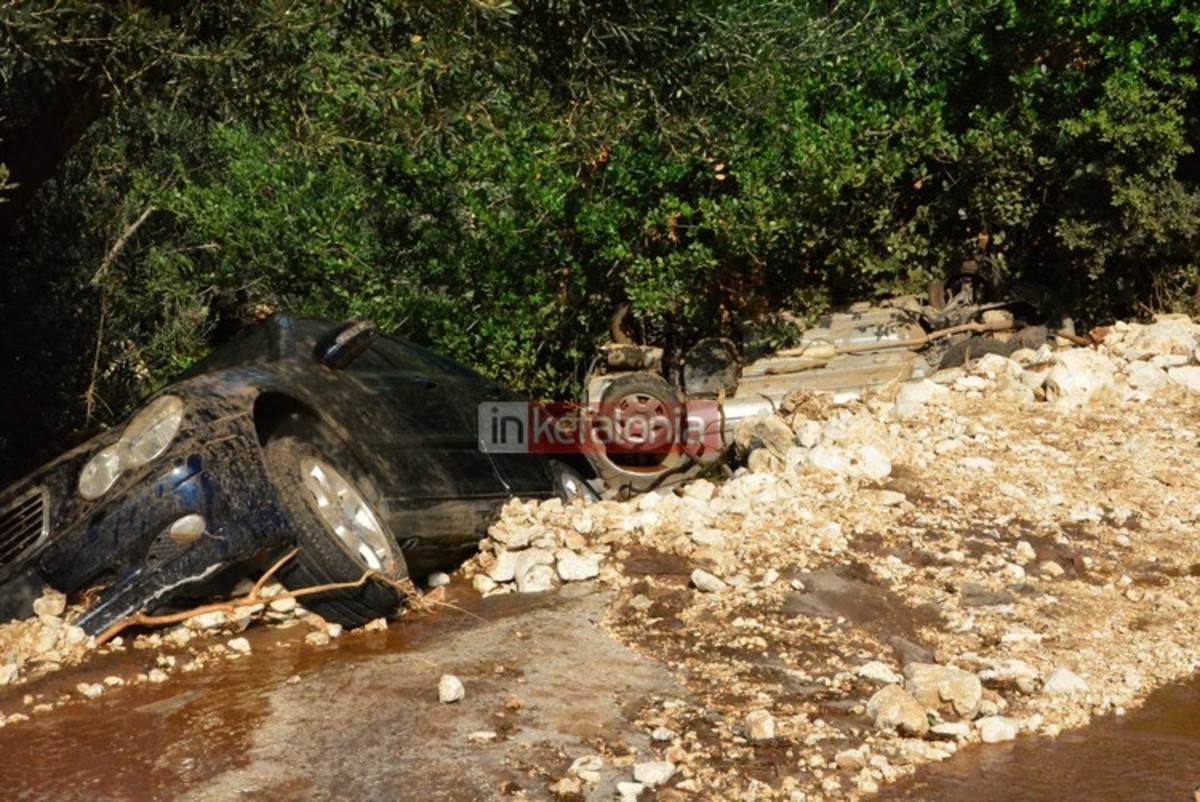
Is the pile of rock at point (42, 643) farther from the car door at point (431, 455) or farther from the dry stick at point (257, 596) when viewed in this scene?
the car door at point (431, 455)

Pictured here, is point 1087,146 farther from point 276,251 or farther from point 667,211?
point 276,251

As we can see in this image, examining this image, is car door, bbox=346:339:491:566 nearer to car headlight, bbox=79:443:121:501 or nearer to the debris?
car headlight, bbox=79:443:121:501

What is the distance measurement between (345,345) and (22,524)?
187 centimetres

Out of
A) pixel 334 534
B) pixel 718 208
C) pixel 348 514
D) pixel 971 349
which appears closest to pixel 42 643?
pixel 334 534

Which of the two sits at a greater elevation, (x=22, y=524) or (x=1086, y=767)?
(x=22, y=524)

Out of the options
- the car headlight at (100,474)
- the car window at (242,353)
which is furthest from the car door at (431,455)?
the car headlight at (100,474)

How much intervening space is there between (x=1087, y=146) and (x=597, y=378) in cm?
462

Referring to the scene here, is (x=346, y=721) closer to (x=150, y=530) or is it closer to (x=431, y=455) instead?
(x=150, y=530)

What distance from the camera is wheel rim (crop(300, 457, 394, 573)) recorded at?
710 cm

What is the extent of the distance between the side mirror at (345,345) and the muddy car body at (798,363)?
414 cm

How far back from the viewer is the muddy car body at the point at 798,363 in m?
12.1

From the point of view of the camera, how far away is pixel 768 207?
12.9 m

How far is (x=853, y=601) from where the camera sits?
23.5ft

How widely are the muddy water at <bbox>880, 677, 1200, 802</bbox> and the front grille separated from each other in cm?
384
